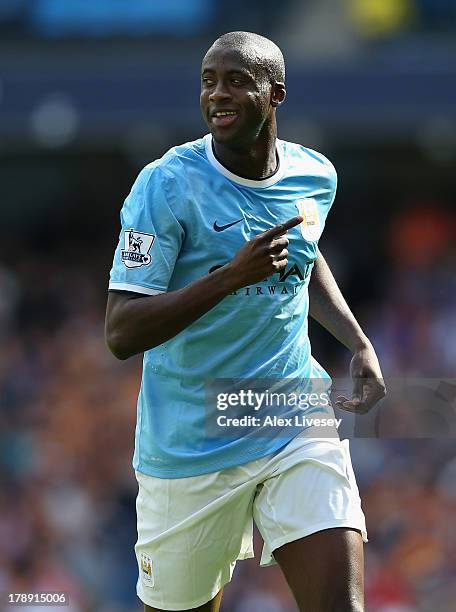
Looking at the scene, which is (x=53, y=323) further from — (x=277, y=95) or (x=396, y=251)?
(x=277, y=95)

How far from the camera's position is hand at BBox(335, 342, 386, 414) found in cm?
483

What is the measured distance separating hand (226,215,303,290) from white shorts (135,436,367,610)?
2.45 feet

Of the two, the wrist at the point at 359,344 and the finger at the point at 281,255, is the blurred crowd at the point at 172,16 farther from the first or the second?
the finger at the point at 281,255

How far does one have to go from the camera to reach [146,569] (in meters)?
4.91

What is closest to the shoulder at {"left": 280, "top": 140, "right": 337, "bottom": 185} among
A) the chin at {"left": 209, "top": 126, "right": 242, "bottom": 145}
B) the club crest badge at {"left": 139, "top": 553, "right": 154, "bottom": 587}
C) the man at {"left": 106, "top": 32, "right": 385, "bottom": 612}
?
the man at {"left": 106, "top": 32, "right": 385, "bottom": 612}

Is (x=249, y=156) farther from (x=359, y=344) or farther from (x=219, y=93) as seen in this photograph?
(x=359, y=344)

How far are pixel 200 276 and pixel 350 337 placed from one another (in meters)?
0.78

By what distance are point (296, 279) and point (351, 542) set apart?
94 cm

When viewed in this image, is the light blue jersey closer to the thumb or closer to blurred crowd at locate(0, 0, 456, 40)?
the thumb

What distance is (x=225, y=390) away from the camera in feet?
15.5

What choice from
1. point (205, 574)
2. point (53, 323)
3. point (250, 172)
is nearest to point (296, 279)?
point (250, 172)

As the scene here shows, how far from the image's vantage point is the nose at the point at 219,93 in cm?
455

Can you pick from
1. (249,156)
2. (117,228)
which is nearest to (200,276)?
(249,156)

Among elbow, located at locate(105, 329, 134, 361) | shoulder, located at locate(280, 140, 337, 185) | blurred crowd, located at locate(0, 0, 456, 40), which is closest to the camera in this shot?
elbow, located at locate(105, 329, 134, 361)
